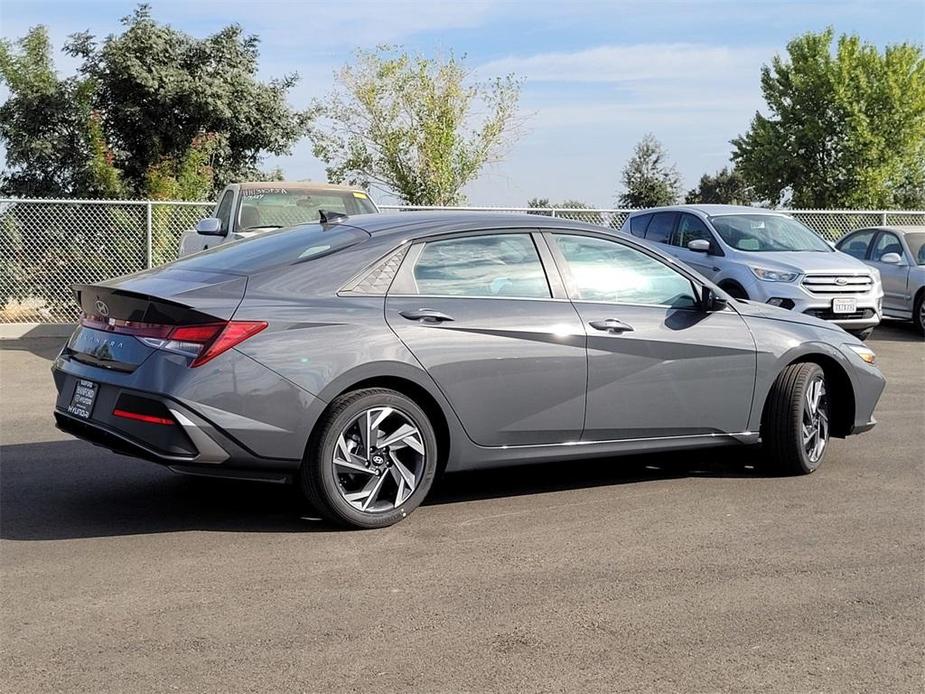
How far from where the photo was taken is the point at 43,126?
28.0 meters

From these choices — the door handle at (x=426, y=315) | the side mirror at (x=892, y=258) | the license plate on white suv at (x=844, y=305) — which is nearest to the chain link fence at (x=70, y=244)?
the license plate on white suv at (x=844, y=305)

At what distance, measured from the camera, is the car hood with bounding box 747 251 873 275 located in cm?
1365

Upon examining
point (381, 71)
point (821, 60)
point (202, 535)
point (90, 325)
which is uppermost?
point (821, 60)

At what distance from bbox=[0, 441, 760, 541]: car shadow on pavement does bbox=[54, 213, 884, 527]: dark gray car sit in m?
0.47

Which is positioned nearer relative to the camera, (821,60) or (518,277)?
(518,277)

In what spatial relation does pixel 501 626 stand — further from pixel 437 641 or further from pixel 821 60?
pixel 821 60

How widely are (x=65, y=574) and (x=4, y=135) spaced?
26.1 meters

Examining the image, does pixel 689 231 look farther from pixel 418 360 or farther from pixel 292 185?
pixel 418 360

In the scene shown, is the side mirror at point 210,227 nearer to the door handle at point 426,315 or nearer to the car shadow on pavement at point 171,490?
the car shadow on pavement at point 171,490

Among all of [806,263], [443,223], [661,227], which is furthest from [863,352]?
[661,227]

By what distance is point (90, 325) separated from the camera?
5688mm

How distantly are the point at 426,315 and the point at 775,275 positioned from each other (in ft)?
29.2

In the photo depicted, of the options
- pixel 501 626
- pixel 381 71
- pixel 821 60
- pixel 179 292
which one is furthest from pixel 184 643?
pixel 821 60

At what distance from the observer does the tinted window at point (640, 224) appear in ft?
51.9
